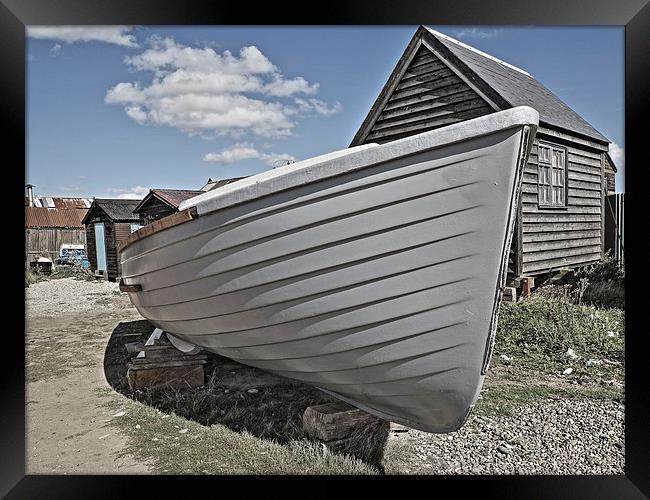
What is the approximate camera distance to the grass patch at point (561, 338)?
11.5ft

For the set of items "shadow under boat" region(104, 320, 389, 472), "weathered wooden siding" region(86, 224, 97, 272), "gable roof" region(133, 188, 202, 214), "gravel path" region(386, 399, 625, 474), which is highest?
"gable roof" region(133, 188, 202, 214)

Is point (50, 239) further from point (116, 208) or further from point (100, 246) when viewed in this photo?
point (116, 208)

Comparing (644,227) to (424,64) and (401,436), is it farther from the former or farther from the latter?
(424,64)

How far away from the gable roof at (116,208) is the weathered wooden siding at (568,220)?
9159mm

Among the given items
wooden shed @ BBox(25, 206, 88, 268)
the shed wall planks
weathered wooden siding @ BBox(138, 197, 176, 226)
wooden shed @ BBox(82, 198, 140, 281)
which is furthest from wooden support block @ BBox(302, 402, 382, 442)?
wooden shed @ BBox(25, 206, 88, 268)

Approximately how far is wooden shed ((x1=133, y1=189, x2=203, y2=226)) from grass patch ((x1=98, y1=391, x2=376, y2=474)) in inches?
278

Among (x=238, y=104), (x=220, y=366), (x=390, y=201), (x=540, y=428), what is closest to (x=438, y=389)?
(x=390, y=201)

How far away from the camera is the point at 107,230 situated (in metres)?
11.5

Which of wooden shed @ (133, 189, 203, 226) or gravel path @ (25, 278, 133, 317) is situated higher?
wooden shed @ (133, 189, 203, 226)

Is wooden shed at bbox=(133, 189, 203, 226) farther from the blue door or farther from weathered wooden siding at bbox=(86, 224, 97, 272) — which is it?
weathered wooden siding at bbox=(86, 224, 97, 272)

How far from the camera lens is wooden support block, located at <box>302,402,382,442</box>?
83.1 inches

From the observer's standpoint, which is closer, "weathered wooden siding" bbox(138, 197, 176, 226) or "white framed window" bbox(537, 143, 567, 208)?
"white framed window" bbox(537, 143, 567, 208)

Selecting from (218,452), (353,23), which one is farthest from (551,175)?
(218,452)

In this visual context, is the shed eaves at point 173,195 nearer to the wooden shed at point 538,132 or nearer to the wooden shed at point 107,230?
the wooden shed at point 107,230
